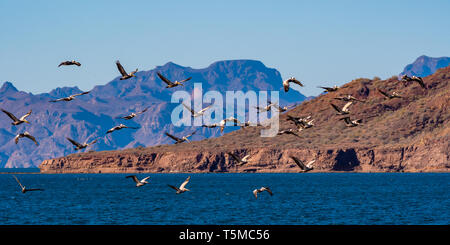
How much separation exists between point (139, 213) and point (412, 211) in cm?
2866

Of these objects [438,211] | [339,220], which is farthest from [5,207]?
[438,211]

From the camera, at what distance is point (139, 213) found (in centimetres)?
8025
